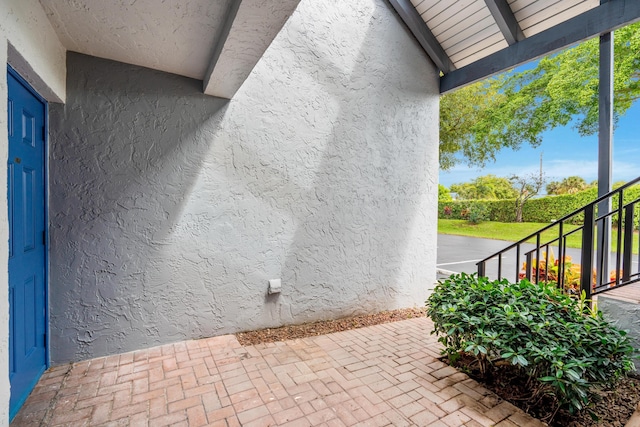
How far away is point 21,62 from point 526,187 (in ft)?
54.8

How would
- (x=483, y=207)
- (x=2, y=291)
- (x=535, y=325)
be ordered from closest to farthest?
(x=2, y=291) → (x=535, y=325) → (x=483, y=207)

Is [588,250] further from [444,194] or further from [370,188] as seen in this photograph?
[444,194]

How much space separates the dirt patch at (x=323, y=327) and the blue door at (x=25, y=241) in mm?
1680

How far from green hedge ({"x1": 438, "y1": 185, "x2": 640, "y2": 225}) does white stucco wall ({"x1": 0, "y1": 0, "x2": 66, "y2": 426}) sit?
1272 centimetres

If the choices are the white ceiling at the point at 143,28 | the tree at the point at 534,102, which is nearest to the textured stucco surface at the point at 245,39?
the white ceiling at the point at 143,28

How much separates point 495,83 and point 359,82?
7.21 meters

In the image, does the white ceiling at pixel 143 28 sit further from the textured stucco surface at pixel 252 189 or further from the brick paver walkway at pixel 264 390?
the brick paver walkway at pixel 264 390

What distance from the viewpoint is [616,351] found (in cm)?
202

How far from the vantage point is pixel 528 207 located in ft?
44.5

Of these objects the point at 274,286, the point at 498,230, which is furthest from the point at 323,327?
the point at 498,230

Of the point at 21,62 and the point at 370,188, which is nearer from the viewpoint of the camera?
the point at 21,62

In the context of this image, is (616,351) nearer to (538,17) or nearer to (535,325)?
(535,325)

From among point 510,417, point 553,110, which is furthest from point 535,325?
point 553,110

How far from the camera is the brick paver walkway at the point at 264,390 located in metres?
2.01
